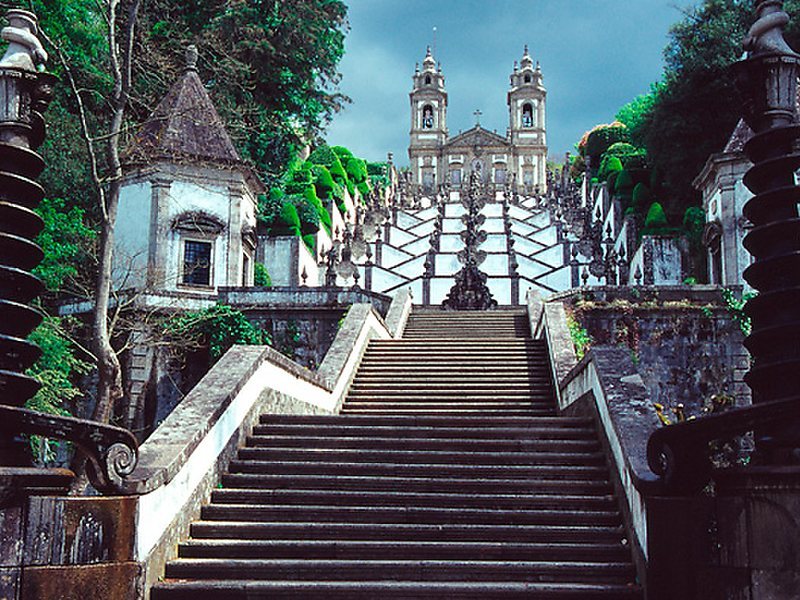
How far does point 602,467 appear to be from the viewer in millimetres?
8000

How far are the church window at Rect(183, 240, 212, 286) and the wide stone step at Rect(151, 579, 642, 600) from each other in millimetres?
16924

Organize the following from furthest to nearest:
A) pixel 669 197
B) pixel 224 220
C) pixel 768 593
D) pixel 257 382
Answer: pixel 669 197
pixel 224 220
pixel 257 382
pixel 768 593

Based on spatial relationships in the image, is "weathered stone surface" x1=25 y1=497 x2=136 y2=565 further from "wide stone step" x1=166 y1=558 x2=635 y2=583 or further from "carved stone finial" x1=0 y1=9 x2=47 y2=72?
"carved stone finial" x1=0 y1=9 x2=47 y2=72

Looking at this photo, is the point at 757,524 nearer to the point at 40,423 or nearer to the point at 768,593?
the point at 768,593

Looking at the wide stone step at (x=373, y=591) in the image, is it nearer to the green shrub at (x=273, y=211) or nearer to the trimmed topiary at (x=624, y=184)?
the green shrub at (x=273, y=211)

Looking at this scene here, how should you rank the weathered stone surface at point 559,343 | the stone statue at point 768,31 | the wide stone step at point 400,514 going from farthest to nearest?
the weathered stone surface at point 559,343 → the wide stone step at point 400,514 → the stone statue at point 768,31

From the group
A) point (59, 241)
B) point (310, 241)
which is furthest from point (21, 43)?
point (310, 241)

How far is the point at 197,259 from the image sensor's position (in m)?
22.8

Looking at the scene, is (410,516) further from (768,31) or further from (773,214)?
(768,31)

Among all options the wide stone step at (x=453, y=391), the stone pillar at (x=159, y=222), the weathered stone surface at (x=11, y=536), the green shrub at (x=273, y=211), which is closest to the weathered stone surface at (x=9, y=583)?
the weathered stone surface at (x=11, y=536)

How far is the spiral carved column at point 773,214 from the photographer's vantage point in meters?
5.09

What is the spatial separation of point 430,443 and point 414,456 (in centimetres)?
30

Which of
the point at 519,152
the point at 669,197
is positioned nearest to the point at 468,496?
the point at 669,197

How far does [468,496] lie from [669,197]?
3153 centimetres
